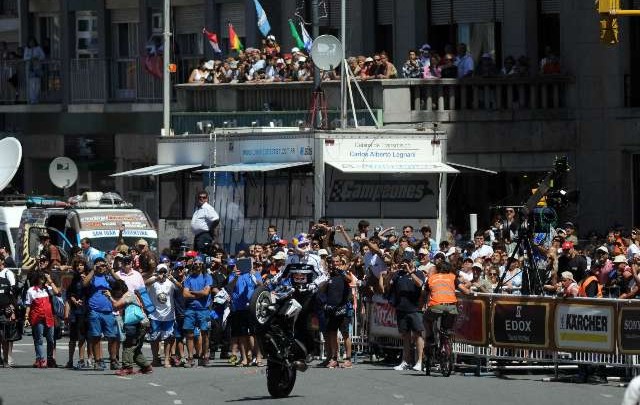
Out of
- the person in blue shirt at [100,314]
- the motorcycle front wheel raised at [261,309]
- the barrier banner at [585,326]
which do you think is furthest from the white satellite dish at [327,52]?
the motorcycle front wheel raised at [261,309]

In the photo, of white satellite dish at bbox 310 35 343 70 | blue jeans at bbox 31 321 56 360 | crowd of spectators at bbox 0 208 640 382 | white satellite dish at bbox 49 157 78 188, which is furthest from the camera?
white satellite dish at bbox 49 157 78 188

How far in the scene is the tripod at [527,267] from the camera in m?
27.7

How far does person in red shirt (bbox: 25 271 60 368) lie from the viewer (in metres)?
30.4

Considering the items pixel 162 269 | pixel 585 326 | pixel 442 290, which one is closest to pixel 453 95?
pixel 162 269

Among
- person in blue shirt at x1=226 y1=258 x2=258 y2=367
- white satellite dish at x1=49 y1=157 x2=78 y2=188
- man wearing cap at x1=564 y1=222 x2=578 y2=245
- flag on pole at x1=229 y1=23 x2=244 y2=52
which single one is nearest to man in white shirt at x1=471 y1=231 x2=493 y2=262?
man wearing cap at x1=564 y1=222 x2=578 y2=245

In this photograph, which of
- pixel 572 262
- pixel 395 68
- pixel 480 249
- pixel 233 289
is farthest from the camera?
pixel 395 68

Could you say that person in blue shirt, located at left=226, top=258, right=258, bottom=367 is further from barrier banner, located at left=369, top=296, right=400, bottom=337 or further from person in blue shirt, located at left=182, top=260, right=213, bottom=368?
barrier banner, located at left=369, top=296, right=400, bottom=337

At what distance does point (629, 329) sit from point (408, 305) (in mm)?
3689

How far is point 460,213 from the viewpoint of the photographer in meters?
41.4

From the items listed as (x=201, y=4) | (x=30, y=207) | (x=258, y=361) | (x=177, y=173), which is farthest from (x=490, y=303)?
(x=201, y=4)

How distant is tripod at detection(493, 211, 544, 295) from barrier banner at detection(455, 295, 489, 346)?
450 millimetres

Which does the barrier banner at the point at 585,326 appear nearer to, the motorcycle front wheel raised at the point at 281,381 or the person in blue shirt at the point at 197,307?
the motorcycle front wheel raised at the point at 281,381

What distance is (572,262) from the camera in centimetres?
2922

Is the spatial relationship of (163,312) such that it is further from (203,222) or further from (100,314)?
(203,222)
